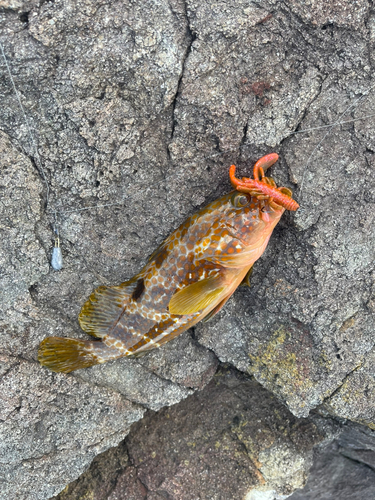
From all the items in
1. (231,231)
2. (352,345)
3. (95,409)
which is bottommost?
(95,409)

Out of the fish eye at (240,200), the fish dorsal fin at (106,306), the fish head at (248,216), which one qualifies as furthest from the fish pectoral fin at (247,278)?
the fish dorsal fin at (106,306)

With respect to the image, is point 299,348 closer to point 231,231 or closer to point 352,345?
point 352,345

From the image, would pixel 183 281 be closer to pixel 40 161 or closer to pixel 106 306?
pixel 106 306

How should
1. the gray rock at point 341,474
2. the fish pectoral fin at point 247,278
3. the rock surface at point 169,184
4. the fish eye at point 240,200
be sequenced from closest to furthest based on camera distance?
the rock surface at point 169,184 < the fish eye at point 240,200 < the fish pectoral fin at point 247,278 < the gray rock at point 341,474

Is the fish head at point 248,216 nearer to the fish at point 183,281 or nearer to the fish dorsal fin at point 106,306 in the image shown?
the fish at point 183,281

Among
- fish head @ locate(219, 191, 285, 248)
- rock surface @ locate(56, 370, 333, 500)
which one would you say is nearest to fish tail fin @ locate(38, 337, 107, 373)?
rock surface @ locate(56, 370, 333, 500)

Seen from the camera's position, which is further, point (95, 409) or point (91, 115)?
point (95, 409)

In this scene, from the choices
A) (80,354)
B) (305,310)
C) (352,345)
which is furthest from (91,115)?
(352,345)
